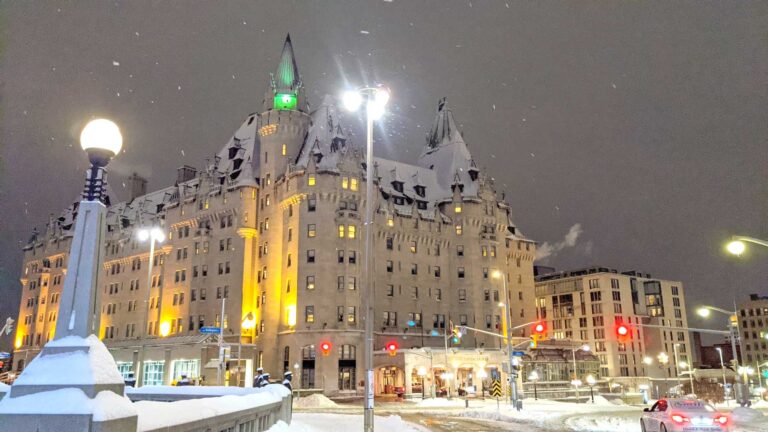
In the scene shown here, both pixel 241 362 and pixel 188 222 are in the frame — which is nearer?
pixel 241 362

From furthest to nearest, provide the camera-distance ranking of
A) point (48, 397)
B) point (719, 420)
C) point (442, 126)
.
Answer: point (442, 126) → point (719, 420) → point (48, 397)

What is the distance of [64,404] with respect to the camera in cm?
622

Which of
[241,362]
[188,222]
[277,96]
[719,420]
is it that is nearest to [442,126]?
[277,96]

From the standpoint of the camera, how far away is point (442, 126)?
341 ft

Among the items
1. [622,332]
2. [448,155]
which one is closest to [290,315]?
[448,155]

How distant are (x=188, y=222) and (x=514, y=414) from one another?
61.6 metres

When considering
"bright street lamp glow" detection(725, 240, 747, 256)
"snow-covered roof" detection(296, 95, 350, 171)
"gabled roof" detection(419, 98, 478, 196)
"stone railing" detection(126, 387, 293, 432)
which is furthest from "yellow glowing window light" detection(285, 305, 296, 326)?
"bright street lamp glow" detection(725, 240, 747, 256)

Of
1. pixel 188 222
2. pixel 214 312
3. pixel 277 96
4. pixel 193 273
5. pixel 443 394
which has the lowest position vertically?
pixel 443 394

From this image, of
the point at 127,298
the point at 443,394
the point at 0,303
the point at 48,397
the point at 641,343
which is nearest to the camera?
the point at 48,397

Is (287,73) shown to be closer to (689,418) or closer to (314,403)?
(314,403)

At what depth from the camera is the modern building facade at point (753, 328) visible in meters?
173

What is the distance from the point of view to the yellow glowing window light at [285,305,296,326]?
235 feet

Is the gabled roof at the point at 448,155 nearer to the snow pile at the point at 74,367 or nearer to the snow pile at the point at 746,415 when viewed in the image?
the snow pile at the point at 746,415

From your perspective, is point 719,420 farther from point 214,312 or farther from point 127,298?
point 127,298
